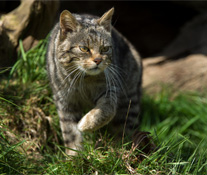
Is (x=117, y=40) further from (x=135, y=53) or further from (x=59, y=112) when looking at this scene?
(x=59, y=112)

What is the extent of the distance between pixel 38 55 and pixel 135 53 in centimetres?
146

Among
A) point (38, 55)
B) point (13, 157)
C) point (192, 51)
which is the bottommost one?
point (192, 51)

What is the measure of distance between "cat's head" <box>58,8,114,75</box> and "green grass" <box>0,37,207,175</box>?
748 millimetres

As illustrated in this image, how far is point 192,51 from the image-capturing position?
6.14 meters

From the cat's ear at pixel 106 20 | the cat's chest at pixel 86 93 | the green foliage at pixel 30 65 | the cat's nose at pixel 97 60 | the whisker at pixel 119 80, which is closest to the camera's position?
the cat's nose at pixel 97 60

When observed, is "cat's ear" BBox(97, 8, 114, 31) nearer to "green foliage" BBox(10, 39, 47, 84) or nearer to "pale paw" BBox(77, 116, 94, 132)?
"pale paw" BBox(77, 116, 94, 132)

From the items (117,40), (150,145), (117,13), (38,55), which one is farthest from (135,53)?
(117,13)

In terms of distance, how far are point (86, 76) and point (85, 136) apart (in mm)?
834

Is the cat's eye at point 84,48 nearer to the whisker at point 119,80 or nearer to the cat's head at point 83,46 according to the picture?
the cat's head at point 83,46

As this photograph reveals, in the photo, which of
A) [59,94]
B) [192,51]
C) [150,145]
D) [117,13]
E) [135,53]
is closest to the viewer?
[150,145]

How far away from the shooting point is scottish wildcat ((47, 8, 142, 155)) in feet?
9.92

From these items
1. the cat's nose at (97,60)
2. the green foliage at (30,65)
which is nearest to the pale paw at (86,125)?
the cat's nose at (97,60)

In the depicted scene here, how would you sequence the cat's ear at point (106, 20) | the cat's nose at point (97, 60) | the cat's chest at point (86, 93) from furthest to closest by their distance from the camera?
the cat's chest at point (86, 93), the cat's ear at point (106, 20), the cat's nose at point (97, 60)

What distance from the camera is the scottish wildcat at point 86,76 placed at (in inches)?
119
